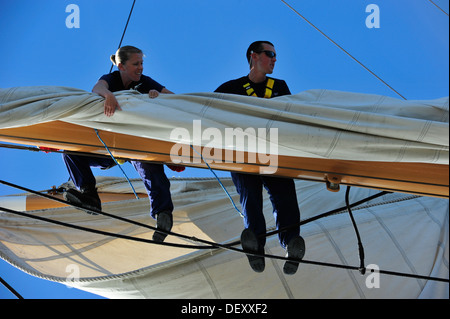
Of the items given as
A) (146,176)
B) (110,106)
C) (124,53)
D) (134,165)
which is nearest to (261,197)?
(146,176)

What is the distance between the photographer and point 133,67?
4320 mm

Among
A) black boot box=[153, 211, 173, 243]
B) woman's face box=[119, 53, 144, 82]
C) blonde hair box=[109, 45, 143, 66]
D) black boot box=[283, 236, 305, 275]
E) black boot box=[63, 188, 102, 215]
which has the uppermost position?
blonde hair box=[109, 45, 143, 66]

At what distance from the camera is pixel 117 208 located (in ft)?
22.7

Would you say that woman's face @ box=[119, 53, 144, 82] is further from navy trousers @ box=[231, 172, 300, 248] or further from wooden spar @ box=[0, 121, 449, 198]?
navy trousers @ box=[231, 172, 300, 248]

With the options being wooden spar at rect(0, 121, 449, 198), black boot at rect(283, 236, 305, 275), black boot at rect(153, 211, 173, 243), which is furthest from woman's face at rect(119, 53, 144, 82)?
black boot at rect(283, 236, 305, 275)

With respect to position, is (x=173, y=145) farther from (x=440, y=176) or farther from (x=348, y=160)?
(x=440, y=176)

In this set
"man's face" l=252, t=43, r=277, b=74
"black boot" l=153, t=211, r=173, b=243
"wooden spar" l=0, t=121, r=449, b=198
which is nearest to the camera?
"wooden spar" l=0, t=121, r=449, b=198

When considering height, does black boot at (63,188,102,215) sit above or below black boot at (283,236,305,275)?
above

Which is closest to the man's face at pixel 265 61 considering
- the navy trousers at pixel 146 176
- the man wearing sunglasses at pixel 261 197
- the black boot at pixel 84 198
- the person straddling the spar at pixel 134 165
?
the man wearing sunglasses at pixel 261 197

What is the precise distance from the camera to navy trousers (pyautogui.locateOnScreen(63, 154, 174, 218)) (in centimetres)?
406

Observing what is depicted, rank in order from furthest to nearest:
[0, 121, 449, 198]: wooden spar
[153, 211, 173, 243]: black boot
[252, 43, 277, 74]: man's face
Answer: [252, 43, 277, 74]: man's face → [153, 211, 173, 243]: black boot → [0, 121, 449, 198]: wooden spar

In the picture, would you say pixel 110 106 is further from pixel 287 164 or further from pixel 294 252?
pixel 294 252

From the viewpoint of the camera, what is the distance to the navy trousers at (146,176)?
4059 mm

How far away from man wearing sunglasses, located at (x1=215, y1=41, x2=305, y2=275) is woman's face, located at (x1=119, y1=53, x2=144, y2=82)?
49 centimetres
